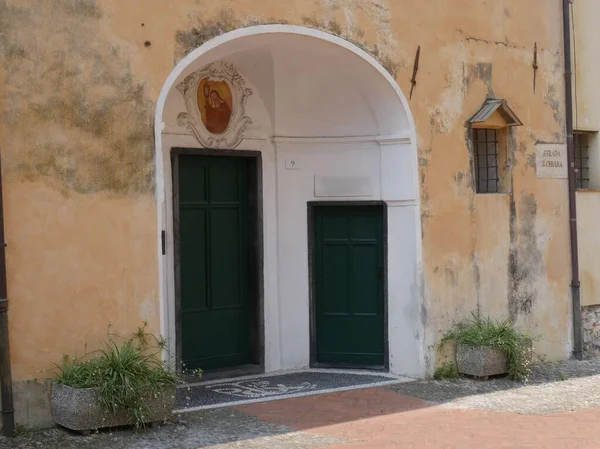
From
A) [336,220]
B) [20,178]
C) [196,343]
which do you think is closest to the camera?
[20,178]

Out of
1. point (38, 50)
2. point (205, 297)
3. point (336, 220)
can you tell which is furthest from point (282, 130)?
point (38, 50)

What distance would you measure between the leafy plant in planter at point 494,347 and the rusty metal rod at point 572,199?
172 cm

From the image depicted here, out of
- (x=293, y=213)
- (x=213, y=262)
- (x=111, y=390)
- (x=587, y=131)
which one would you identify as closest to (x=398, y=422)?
(x=111, y=390)

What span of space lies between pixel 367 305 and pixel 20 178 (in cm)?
486

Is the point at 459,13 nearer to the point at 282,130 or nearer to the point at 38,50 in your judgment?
the point at 282,130

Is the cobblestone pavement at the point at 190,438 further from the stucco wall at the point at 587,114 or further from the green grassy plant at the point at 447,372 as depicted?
the stucco wall at the point at 587,114

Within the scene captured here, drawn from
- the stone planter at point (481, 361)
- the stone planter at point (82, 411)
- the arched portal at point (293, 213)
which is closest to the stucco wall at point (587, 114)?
the stone planter at point (481, 361)

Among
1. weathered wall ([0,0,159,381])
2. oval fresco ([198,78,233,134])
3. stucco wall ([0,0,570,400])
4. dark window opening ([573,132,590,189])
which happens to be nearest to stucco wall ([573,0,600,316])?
dark window opening ([573,132,590,189])

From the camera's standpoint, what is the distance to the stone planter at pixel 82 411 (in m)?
7.59

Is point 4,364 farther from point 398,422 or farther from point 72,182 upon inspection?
point 398,422

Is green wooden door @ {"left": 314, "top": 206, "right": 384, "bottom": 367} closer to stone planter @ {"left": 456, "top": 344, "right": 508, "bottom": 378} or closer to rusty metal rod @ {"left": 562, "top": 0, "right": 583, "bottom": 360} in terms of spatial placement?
stone planter @ {"left": 456, "top": 344, "right": 508, "bottom": 378}

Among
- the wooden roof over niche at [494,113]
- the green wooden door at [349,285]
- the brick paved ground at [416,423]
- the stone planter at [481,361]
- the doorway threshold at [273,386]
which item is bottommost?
the brick paved ground at [416,423]

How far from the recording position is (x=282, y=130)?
431 inches

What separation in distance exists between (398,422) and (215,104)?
4270 mm
